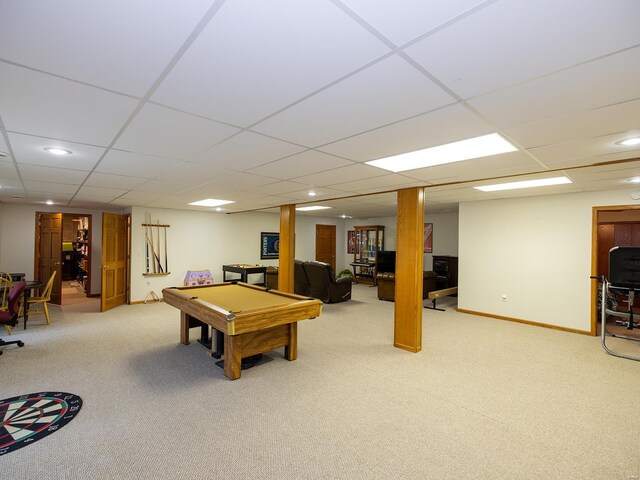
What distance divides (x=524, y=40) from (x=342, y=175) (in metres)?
2.54

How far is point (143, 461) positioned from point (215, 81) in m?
2.42

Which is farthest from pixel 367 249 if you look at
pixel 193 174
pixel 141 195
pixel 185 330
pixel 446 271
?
pixel 193 174

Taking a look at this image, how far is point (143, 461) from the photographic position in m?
2.14

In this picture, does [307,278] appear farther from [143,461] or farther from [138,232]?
[143,461]

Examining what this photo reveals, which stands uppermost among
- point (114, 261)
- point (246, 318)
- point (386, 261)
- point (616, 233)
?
point (616, 233)

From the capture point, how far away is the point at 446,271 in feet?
28.0

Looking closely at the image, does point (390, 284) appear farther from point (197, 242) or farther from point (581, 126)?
point (581, 126)

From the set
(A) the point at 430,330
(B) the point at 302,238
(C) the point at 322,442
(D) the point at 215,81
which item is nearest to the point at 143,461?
(C) the point at 322,442

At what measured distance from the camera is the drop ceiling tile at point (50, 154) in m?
2.54

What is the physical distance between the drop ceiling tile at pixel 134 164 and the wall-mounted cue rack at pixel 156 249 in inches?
161

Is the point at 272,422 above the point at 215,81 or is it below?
below

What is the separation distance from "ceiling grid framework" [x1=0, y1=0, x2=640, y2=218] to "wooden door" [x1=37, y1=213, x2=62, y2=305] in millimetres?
5769

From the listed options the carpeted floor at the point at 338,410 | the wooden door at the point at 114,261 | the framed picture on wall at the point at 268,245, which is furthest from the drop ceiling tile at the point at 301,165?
the framed picture on wall at the point at 268,245

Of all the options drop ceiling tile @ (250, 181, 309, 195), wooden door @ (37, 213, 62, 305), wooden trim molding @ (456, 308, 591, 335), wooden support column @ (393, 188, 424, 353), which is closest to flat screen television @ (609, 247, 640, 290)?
wooden trim molding @ (456, 308, 591, 335)
